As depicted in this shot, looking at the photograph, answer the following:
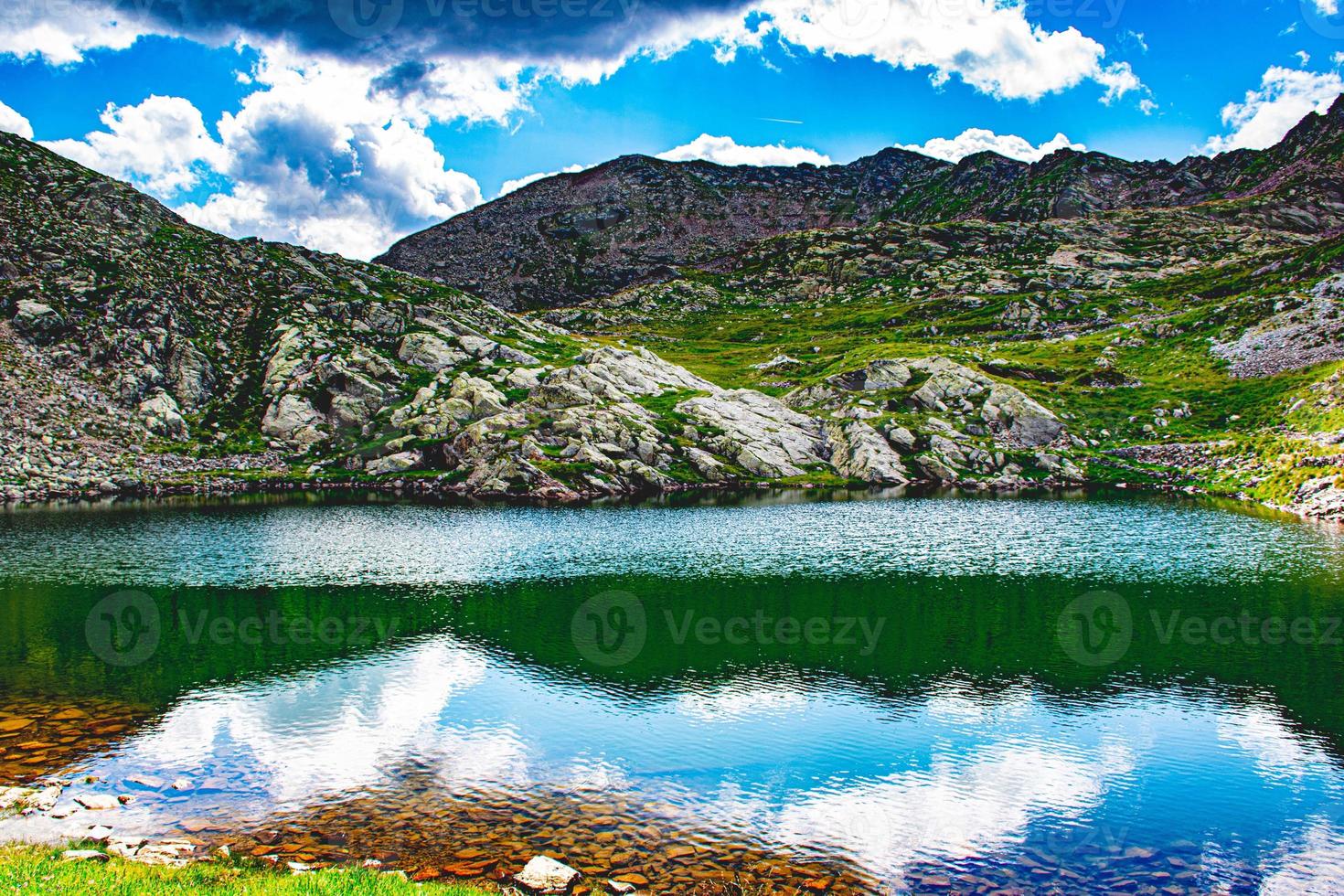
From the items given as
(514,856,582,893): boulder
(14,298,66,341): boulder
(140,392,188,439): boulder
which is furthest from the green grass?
(14,298,66,341): boulder

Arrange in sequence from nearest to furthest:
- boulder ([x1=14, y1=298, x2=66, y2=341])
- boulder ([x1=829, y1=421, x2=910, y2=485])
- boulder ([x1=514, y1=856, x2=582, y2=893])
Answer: boulder ([x1=514, y1=856, x2=582, y2=893])
boulder ([x1=14, y1=298, x2=66, y2=341])
boulder ([x1=829, y1=421, x2=910, y2=485])

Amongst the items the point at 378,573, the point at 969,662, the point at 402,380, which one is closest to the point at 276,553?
the point at 378,573

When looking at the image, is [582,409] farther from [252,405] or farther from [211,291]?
[211,291]

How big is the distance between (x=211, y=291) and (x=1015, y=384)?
17570 centimetres

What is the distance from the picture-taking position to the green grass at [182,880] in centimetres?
1659

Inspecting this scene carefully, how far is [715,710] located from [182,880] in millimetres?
21636

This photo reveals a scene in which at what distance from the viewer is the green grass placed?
54.4ft

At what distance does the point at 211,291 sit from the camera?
167375mm

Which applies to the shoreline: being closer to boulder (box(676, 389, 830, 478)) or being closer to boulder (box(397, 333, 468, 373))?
boulder (box(676, 389, 830, 478))

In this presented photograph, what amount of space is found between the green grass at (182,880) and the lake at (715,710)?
221 centimetres

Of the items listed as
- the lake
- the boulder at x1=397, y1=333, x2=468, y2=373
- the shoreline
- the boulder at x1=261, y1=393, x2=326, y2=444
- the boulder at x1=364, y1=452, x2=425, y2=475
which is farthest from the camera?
the boulder at x1=397, y1=333, x2=468, y2=373

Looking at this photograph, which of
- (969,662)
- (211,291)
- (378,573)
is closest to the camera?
(969,662)

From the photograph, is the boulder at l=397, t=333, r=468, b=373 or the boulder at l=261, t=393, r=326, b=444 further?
the boulder at l=397, t=333, r=468, b=373

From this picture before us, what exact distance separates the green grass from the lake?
2.21 meters
